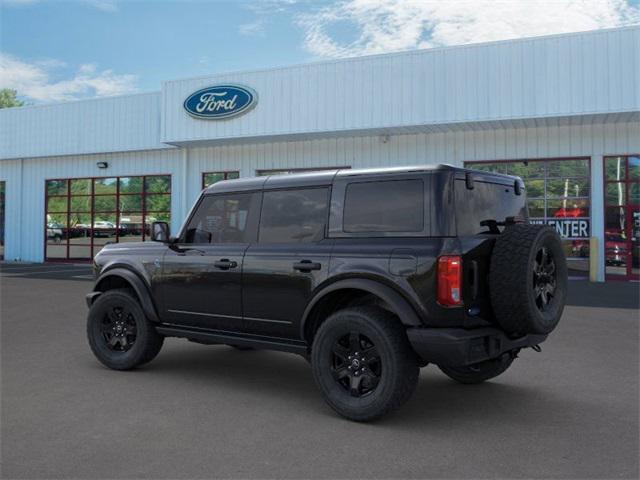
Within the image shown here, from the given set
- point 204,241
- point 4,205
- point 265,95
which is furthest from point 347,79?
point 4,205

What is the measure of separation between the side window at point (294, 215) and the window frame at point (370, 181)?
0.31 feet

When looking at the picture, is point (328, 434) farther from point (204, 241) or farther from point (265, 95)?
point (265, 95)

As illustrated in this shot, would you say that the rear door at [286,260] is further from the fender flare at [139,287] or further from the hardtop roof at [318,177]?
the fender flare at [139,287]

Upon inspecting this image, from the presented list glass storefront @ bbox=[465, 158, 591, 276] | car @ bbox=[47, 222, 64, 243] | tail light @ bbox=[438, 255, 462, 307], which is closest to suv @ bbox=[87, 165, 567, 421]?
tail light @ bbox=[438, 255, 462, 307]

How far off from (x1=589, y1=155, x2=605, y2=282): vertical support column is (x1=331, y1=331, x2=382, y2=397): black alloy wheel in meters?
13.7

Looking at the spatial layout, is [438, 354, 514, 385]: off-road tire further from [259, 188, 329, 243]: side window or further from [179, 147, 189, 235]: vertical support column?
[179, 147, 189, 235]: vertical support column

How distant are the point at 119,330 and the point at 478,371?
3.58m

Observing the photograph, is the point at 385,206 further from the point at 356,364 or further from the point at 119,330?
the point at 119,330

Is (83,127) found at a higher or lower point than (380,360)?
higher

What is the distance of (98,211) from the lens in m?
23.9

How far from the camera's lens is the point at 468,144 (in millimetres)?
17578

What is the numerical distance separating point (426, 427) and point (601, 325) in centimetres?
579

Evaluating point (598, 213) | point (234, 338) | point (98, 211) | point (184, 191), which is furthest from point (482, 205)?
point (98, 211)

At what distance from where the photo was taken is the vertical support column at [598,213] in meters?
16.3
